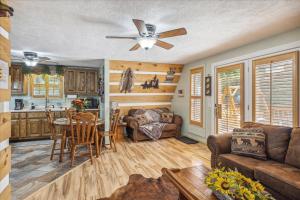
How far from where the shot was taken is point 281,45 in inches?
110

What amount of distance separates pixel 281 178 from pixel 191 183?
38.0 inches

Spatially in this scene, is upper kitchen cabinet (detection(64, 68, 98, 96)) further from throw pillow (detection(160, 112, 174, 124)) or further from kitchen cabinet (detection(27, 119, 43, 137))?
throw pillow (detection(160, 112, 174, 124))

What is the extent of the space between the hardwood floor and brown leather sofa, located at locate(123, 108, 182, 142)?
247 millimetres

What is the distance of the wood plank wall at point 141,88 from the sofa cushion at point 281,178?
12.6 feet

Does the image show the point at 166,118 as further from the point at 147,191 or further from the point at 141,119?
the point at 147,191

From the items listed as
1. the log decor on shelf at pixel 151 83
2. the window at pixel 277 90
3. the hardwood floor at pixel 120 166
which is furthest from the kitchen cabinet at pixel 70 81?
the window at pixel 277 90

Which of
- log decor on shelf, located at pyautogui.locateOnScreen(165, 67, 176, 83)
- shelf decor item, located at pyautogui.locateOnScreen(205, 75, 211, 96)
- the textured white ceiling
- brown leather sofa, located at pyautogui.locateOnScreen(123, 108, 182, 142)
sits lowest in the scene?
brown leather sofa, located at pyautogui.locateOnScreen(123, 108, 182, 142)

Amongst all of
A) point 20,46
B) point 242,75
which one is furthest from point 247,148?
point 20,46

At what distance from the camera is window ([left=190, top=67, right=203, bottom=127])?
4.77 metres

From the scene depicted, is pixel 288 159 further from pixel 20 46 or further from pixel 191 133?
pixel 20 46

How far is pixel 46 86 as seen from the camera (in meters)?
5.63

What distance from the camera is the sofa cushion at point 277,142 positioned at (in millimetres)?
2264

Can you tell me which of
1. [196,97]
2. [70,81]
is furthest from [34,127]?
[196,97]

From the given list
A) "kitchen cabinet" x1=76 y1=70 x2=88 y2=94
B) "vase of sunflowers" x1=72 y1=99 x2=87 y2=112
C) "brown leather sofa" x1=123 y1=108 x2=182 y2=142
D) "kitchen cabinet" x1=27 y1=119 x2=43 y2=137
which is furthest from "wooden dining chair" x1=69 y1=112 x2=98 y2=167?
"kitchen cabinet" x1=76 y1=70 x2=88 y2=94
